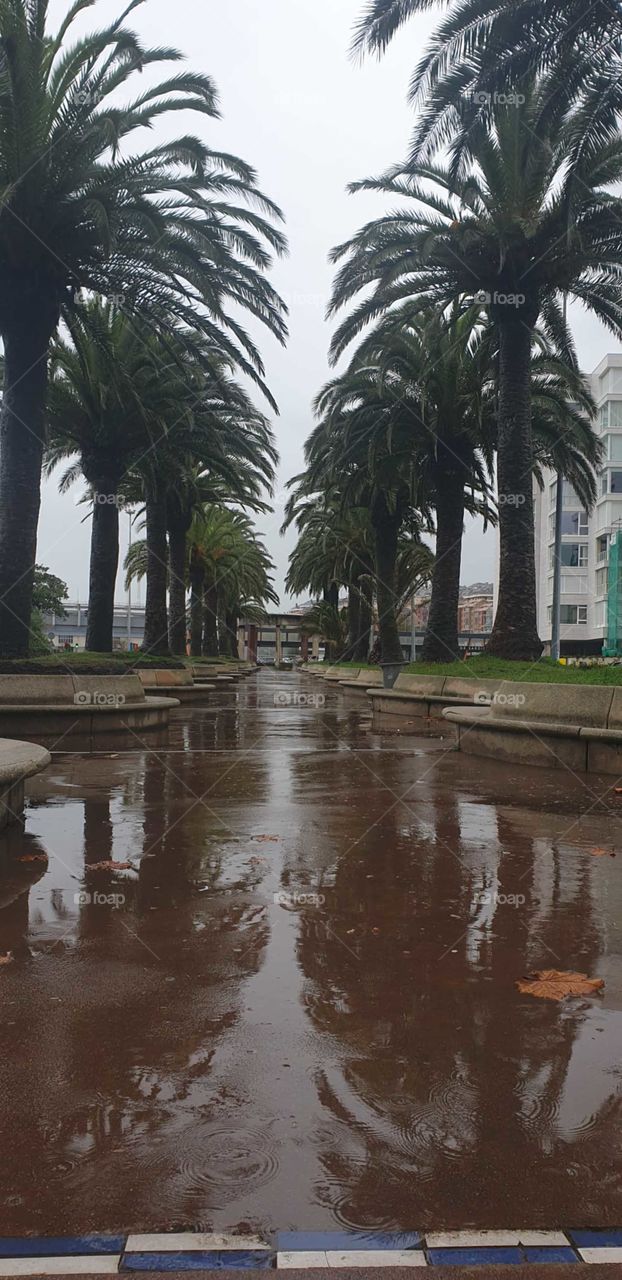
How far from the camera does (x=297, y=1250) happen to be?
→ 6.84ft

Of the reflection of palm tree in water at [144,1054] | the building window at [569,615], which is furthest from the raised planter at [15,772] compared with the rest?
the building window at [569,615]

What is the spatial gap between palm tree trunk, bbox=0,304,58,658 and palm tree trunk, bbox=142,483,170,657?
1178 cm

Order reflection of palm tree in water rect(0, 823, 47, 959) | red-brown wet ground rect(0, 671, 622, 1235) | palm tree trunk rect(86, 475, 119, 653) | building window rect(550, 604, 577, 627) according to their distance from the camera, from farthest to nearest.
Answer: building window rect(550, 604, 577, 627) < palm tree trunk rect(86, 475, 119, 653) < reflection of palm tree in water rect(0, 823, 47, 959) < red-brown wet ground rect(0, 671, 622, 1235)

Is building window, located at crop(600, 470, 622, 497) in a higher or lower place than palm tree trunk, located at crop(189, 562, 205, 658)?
higher

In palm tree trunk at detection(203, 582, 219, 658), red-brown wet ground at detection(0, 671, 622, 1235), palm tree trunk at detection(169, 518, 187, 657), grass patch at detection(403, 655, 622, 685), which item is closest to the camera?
red-brown wet ground at detection(0, 671, 622, 1235)

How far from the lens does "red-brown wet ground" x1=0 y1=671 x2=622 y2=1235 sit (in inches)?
90.9

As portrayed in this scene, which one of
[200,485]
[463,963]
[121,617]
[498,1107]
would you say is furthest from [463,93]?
[121,617]

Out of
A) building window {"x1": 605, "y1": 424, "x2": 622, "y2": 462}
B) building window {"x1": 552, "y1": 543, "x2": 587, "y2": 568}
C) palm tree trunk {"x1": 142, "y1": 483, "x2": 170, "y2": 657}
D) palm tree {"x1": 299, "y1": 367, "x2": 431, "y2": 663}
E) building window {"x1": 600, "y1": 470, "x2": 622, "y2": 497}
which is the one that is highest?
building window {"x1": 605, "y1": 424, "x2": 622, "y2": 462}

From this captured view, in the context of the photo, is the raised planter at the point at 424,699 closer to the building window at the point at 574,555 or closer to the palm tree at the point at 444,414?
the palm tree at the point at 444,414

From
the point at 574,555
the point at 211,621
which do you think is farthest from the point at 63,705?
the point at 574,555

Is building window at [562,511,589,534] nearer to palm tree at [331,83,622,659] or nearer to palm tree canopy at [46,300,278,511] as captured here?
palm tree canopy at [46,300,278,511]

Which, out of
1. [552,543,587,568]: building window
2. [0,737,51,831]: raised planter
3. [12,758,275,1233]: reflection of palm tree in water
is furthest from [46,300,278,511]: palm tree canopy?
[552,543,587,568]: building window

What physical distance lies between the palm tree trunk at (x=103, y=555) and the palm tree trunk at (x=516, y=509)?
9576 mm

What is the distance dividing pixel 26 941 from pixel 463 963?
191cm
